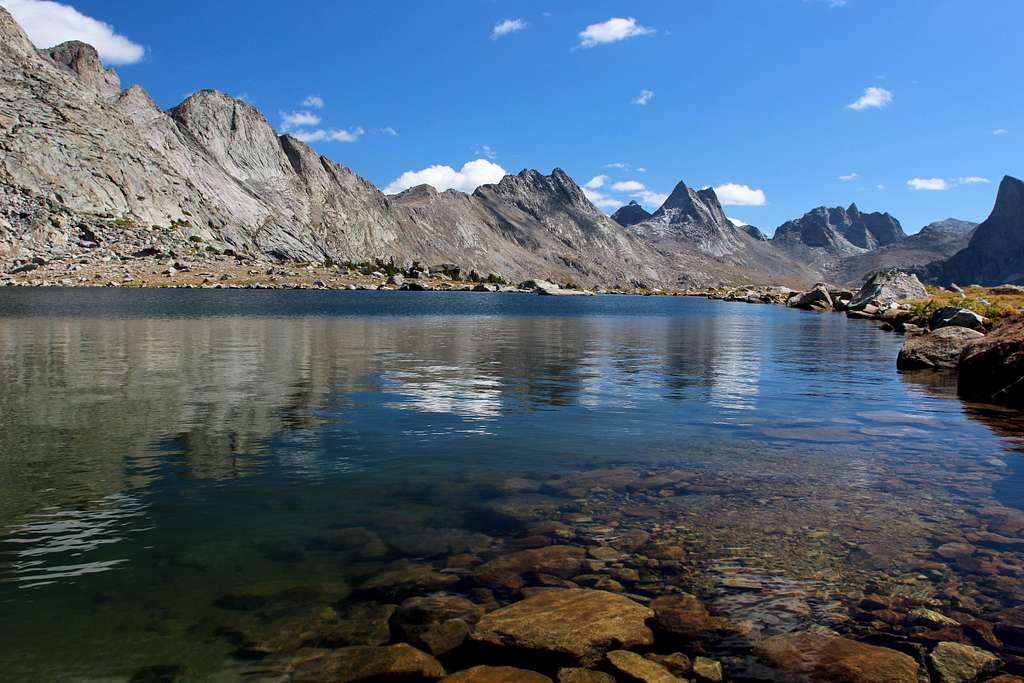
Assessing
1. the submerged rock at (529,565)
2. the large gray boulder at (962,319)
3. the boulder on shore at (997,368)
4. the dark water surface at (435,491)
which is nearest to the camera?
the dark water surface at (435,491)

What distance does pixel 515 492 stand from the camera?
43.2 feet

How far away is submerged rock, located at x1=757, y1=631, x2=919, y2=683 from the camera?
712cm

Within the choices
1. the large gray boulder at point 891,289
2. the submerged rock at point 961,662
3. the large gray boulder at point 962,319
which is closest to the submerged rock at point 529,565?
the submerged rock at point 961,662

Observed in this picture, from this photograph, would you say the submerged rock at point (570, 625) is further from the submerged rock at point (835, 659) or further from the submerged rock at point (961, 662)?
the submerged rock at point (961, 662)

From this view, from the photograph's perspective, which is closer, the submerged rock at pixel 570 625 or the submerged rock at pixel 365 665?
the submerged rock at pixel 365 665

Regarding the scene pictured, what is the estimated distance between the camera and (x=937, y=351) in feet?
119

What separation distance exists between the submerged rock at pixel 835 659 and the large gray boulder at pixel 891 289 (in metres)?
116

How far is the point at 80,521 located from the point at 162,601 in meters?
4.06

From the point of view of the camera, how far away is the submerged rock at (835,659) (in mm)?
7125

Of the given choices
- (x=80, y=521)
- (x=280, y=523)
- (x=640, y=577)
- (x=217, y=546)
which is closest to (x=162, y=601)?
(x=217, y=546)

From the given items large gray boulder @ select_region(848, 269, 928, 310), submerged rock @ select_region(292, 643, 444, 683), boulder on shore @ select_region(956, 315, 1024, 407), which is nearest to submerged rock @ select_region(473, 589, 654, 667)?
submerged rock @ select_region(292, 643, 444, 683)

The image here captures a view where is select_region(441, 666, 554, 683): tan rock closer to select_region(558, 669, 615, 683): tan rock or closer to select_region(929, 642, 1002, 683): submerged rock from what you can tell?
select_region(558, 669, 615, 683): tan rock

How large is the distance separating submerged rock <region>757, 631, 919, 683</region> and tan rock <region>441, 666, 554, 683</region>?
2.66 metres

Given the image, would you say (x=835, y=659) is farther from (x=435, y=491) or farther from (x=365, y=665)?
(x=435, y=491)
